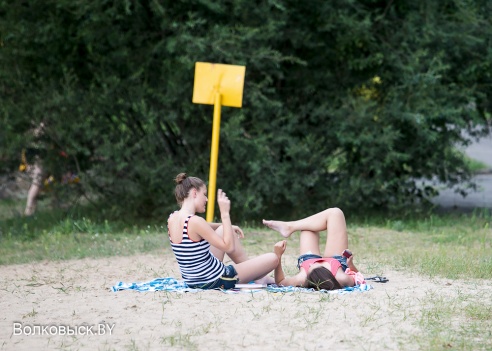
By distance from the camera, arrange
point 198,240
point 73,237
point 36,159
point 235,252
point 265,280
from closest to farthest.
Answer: point 198,240
point 235,252
point 265,280
point 73,237
point 36,159

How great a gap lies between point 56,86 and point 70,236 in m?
2.80

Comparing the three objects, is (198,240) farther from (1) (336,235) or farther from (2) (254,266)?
(1) (336,235)

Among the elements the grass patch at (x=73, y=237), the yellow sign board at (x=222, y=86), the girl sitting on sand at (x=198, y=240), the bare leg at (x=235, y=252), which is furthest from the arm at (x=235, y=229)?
the yellow sign board at (x=222, y=86)

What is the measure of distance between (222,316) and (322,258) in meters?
1.52

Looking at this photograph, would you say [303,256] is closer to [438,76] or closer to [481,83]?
[438,76]

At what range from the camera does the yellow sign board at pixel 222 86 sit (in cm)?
1177

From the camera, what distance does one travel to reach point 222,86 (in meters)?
11.8

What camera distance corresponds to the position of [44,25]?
47.1 feet

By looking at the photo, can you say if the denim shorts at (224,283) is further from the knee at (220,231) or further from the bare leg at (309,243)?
the bare leg at (309,243)

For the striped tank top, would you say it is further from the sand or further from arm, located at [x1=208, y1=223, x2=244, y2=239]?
arm, located at [x1=208, y1=223, x2=244, y2=239]

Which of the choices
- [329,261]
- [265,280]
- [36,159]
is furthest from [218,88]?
[36,159]

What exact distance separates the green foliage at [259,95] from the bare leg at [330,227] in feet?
17.2

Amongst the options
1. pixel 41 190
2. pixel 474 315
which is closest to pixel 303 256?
pixel 474 315

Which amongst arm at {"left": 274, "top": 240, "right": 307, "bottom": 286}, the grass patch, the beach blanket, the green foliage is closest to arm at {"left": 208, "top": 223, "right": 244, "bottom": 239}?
arm at {"left": 274, "top": 240, "right": 307, "bottom": 286}
